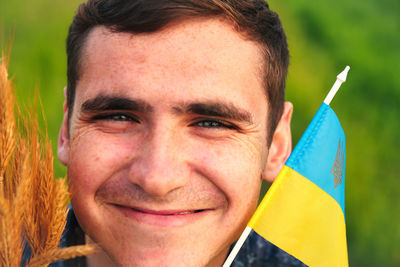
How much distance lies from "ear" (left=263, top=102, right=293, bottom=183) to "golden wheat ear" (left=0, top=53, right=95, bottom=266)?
1.13 meters

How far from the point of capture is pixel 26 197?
5.73ft

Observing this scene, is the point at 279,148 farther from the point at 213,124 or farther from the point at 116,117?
the point at 116,117

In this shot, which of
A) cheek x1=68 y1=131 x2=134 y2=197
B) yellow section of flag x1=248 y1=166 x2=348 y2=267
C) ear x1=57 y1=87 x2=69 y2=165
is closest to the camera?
cheek x1=68 y1=131 x2=134 y2=197

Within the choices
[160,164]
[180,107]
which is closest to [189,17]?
[180,107]

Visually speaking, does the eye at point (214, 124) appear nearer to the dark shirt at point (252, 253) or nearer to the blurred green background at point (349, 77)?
the dark shirt at point (252, 253)

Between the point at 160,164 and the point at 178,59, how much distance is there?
43 centimetres

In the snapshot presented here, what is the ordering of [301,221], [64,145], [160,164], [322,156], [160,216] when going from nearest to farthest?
[160,164] < [160,216] < [301,221] < [322,156] < [64,145]

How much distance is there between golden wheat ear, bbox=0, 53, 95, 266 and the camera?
5.49 feet

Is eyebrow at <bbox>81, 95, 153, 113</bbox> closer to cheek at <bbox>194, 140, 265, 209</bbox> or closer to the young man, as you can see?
the young man

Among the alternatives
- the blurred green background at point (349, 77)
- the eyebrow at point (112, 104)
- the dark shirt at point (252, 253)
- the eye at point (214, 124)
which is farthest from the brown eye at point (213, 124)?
the blurred green background at point (349, 77)

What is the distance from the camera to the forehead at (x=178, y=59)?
208cm

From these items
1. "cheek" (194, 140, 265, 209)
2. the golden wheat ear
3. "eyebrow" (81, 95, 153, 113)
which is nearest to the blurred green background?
"eyebrow" (81, 95, 153, 113)

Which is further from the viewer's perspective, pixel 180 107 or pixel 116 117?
pixel 116 117

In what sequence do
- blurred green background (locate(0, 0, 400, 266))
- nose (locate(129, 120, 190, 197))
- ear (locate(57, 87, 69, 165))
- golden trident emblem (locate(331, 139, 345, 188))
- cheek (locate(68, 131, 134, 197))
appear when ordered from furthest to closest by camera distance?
1. blurred green background (locate(0, 0, 400, 266))
2. ear (locate(57, 87, 69, 165))
3. golden trident emblem (locate(331, 139, 345, 188))
4. cheek (locate(68, 131, 134, 197))
5. nose (locate(129, 120, 190, 197))
